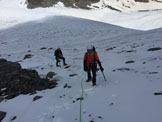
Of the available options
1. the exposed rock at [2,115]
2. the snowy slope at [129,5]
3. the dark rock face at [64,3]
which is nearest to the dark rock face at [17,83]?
the exposed rock at [2,115]

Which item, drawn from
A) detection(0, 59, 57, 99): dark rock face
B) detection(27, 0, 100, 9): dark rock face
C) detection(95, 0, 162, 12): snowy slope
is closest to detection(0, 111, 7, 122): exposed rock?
detection(0, 59, 57, 99): dark rock face

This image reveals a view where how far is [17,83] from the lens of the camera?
329 inches

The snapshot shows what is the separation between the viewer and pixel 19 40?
2812 cm

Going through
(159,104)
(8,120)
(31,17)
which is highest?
(31,17)

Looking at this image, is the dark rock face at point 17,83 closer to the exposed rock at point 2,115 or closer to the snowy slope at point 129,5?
the exposed rock at point 2,115

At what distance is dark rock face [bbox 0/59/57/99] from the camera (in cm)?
791

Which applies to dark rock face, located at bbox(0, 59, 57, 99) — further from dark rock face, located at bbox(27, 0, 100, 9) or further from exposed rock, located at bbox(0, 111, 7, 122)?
dark rock face, located at bbox(27, 0, 100, 9)

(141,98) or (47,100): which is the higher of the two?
(141,98)

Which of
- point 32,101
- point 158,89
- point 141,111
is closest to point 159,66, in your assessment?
point 158,89

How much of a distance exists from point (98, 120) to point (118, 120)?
566 millimetres

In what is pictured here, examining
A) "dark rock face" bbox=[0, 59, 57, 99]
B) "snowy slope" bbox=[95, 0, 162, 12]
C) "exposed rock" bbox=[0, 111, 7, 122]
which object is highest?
"snowy slope" bbox=[95, 0, 162, 12]

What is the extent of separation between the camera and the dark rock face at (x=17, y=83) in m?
7.91

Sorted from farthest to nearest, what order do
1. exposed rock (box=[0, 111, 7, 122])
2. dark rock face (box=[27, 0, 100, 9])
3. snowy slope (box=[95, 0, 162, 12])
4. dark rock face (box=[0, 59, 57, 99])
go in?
snowy slope (box=[95, 0, 162, 12]), dark rock face (box=[27, 0, 100, 9]), dark rock face (box=[0, 59, 57, 99]), exposed rock (box=[0, 111, 7, 122])

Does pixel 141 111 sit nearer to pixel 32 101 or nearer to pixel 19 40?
pixel 32 101
